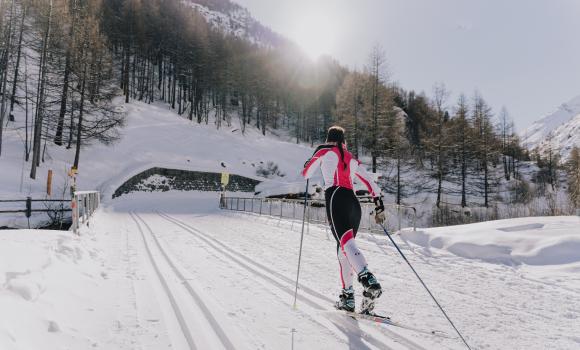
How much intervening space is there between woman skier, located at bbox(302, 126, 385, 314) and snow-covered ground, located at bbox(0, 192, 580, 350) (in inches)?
17.1

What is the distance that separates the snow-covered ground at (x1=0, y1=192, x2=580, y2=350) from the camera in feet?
10.5

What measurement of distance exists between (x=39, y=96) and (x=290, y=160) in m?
27.2

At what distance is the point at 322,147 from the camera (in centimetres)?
438

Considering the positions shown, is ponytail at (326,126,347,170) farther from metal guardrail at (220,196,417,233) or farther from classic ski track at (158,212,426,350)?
metal guardrail at (220,196,417,233)

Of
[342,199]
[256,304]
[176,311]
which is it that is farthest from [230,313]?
[342,199]

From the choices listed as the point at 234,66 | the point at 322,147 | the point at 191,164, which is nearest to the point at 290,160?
the point at 191,164

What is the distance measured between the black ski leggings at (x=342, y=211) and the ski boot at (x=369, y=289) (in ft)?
1.63

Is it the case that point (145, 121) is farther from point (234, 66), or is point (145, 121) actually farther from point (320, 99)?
point (320, 99)

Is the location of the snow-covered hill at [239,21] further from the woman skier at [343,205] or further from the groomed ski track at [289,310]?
the woman skier at [343,205]

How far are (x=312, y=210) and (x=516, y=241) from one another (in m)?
10.4

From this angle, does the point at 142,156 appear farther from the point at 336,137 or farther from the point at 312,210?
the point at 336,137

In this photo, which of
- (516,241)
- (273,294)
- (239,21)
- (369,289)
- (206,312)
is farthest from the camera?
(239,21)

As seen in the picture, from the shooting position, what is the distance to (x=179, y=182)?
35250mm

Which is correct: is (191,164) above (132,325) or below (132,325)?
above
